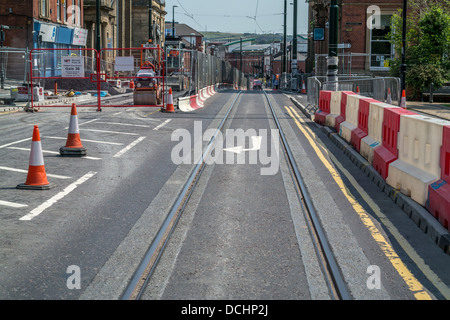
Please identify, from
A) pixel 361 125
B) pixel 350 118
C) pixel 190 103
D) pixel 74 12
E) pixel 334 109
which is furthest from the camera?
pixel 74 12

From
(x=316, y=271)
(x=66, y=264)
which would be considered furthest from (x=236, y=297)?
(x=66, y=264)

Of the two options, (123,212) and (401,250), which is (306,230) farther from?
(123,212)

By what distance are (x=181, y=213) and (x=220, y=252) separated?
179 centimetres

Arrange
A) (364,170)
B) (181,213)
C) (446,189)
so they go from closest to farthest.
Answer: (446,189) → (181,213) → (364,170)

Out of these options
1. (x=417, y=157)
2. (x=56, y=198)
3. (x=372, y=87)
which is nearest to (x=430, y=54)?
(x=372, y=87)

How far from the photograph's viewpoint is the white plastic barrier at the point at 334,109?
59.1 feet

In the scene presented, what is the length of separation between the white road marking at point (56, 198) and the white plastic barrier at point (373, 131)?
16.0 ft

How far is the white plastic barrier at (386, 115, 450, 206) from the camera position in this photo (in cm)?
812

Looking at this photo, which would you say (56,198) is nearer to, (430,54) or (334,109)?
(334,109)

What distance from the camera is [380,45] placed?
4709 cm

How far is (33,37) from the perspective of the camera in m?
43.2

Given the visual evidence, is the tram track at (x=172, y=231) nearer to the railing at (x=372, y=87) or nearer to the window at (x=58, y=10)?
the railing at (x=372, y=87)

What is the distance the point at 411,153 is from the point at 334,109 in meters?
9.71

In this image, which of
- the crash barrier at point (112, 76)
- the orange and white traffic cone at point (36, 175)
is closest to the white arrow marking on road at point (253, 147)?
the orange and white traffic cone at point (36, 175)
